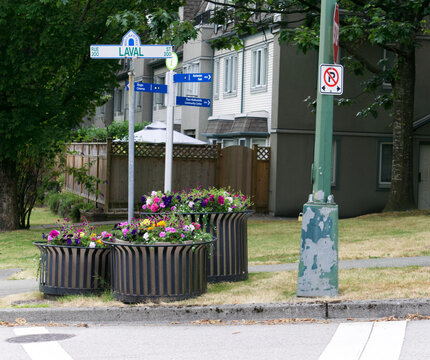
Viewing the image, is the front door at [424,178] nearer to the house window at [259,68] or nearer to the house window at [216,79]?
the house window at [259,68]

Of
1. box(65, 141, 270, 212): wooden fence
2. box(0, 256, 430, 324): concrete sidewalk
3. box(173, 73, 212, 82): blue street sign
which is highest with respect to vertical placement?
box(173, 73, 212, 82): blue street sign

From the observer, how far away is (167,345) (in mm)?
6914

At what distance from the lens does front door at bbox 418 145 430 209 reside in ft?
85.3

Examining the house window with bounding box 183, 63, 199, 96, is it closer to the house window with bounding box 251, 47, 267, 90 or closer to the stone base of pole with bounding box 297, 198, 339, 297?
the house window with bounding box 251, 47, 267, 90

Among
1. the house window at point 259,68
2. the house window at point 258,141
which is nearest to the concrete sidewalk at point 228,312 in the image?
the house window at point 258,141

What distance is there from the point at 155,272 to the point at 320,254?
178 cm

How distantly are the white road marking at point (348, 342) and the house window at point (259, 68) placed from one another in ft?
62.5

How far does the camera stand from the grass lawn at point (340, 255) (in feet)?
28.1

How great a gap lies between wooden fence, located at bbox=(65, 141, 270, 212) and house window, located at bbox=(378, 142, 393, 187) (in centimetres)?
409

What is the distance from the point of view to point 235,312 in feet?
26.1

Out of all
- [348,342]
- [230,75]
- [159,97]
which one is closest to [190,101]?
[348,342]

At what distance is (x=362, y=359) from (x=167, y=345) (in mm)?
1765

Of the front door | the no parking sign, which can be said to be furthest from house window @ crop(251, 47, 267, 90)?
the no parking sign

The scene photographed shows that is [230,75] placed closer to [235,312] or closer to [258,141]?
[258,141]
